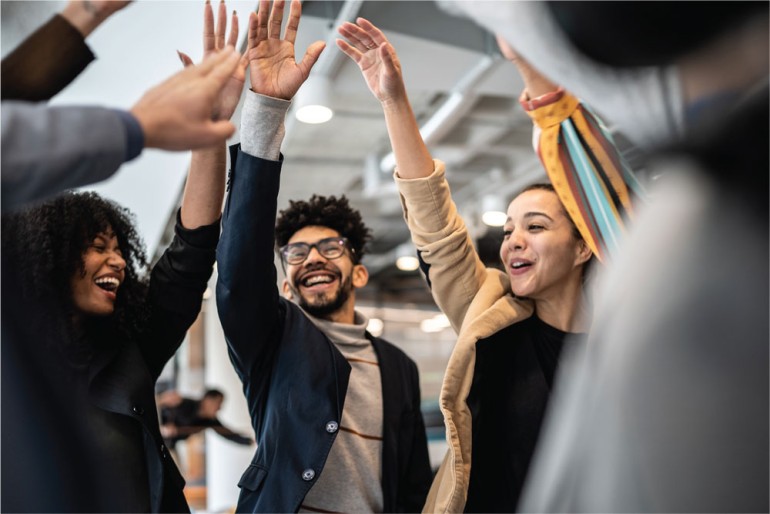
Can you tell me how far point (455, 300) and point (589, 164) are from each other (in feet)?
1.32

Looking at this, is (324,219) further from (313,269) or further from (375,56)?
(375,56)

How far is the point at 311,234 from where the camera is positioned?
1797mm

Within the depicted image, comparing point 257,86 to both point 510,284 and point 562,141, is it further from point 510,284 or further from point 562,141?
point 510,284

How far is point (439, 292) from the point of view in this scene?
1.49 m

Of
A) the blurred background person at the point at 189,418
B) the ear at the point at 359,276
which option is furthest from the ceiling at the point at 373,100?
the blurred background person at the point at 189,418

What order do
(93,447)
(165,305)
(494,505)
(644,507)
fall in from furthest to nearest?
(494,505)
(165,305)
(93,447)
(644,507)

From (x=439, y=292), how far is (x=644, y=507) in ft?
2.96

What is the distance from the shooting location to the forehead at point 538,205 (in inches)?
60.0

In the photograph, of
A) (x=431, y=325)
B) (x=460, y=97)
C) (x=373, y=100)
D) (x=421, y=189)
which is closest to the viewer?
(x=421, y=189)

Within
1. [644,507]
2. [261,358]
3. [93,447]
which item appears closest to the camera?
[644,507]

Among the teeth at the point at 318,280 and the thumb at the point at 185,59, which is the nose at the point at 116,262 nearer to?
the thumb at the point at 185,59

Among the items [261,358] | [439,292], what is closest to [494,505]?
[439,292]

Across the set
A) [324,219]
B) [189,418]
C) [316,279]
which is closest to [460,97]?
[324,219]

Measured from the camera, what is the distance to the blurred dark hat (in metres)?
0.69
